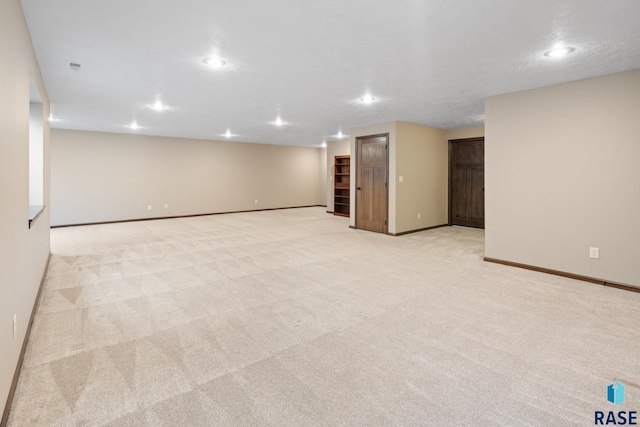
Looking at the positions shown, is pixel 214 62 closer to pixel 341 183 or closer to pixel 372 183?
pixel 372 183

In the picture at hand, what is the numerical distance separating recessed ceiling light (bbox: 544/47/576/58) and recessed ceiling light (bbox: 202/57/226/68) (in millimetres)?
3223

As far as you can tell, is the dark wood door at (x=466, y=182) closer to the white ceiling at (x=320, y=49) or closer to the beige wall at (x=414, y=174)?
the beige wall at (x=414, y=174)

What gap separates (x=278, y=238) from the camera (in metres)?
6.47

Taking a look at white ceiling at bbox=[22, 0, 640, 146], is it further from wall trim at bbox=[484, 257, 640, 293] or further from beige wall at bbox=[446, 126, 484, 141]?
wall trim at bbox=[484, 257, 640, 293]

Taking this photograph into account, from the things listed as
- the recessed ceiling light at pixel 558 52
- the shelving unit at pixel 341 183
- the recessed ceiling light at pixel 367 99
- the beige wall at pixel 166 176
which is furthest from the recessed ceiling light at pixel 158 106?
the shelving unit at pixel 341 183

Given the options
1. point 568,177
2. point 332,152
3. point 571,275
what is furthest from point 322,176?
point 571,275

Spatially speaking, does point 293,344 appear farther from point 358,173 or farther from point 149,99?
point 358,173

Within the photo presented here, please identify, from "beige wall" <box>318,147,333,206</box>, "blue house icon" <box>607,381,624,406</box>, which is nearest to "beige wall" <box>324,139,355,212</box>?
"beige wall" <box>318,147,333,206</box>

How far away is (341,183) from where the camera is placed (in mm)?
10625

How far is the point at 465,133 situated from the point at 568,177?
3881 mm

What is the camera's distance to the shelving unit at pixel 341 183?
10.3 meters

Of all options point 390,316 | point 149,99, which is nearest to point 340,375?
point 390,316

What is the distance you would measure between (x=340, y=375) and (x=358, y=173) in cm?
602

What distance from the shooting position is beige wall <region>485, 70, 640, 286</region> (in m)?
3.61
